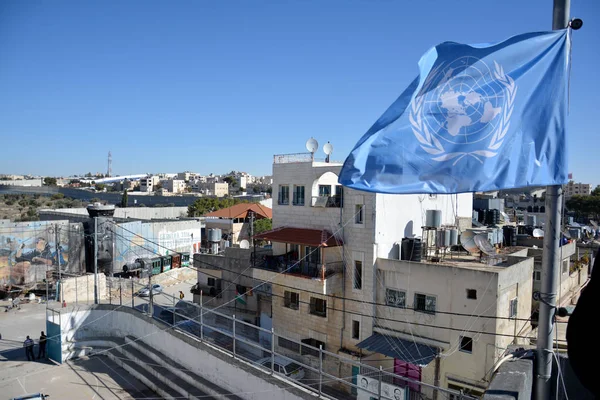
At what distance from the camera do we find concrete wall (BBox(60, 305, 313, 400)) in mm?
7867

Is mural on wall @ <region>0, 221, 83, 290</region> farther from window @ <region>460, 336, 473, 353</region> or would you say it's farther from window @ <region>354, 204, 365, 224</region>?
window @ <region>460, 336, 473, 353</region>

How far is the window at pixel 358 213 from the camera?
21.1m

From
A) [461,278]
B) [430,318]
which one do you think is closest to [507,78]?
[461,278]

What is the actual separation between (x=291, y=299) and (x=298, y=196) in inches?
228

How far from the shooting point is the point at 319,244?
20.9 m

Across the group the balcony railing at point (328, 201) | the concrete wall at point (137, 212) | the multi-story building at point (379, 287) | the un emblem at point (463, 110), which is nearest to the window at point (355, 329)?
the multi-story building at point (379, 287)

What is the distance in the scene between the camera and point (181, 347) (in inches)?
392

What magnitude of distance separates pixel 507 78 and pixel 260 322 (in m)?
22.3

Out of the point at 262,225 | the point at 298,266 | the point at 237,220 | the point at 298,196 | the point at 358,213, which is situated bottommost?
the point at 262,225

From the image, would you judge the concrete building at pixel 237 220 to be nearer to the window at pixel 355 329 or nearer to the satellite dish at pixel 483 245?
the window at pixel 355 329

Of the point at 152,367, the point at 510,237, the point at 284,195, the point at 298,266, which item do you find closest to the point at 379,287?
the point at 298,266

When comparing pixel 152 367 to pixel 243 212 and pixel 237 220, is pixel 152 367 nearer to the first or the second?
pixel 243 212

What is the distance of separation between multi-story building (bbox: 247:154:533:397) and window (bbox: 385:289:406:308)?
5cm

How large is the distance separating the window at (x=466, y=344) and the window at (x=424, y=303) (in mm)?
1576
